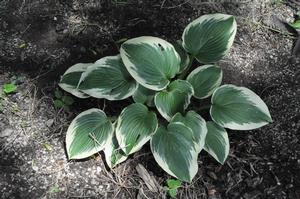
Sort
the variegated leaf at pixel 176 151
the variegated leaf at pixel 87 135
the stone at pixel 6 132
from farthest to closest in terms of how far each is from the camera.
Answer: the stone at pixel 6 132
the variegated leaf at pixel 87 135
the variegated leaf at pixel 176 151

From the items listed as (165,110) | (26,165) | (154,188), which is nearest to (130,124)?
(165,110)

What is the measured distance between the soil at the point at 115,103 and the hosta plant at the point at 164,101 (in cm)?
13

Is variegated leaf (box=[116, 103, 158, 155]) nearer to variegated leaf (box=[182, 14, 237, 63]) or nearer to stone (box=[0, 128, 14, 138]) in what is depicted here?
variegated leaf (box=[182, 14, 237, 63])

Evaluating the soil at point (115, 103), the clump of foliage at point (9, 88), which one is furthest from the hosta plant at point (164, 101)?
the clump of foliage at point (9, 88)

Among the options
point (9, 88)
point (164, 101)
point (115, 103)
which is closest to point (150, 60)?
point (164, 101)

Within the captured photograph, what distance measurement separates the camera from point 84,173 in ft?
6.05

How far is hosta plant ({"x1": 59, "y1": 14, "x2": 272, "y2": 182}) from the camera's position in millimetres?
1712

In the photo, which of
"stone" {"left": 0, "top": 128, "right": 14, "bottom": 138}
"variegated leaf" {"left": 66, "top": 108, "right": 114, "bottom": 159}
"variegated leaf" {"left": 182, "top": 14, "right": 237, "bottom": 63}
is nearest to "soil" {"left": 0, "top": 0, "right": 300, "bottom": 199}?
"stone" {"left": 0, "top": 128, "right": 14, "bottom": 138}

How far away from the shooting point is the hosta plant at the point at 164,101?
171 centimetres

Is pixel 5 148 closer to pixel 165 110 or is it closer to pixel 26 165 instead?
pixel 26 165

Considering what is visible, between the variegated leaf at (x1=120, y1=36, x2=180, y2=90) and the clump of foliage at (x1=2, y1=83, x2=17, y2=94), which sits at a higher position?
the variegated leaf at (x1=120, y1=36, x2=180, y2=90)

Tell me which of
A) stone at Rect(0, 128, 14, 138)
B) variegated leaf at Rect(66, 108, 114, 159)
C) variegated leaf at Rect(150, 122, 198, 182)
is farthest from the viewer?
stone at Rect(0, 128, 14, 138)

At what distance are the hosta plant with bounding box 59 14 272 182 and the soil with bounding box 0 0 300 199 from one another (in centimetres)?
13

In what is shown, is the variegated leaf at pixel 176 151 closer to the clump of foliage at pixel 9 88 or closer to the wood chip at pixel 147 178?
the wood chip at pixel 147 178
